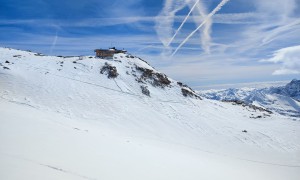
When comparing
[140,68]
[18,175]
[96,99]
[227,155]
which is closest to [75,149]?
[18,175]

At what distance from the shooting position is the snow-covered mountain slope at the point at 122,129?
419 inches

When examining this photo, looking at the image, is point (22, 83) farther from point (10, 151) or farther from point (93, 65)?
point (10, 151)

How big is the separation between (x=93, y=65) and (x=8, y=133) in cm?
4314

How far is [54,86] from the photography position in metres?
39.9

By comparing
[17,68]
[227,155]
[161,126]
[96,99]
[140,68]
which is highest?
[140,68]

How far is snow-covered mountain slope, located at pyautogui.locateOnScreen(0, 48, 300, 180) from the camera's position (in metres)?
10.6

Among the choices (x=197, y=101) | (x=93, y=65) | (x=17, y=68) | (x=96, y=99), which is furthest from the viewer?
(x=93, y=65)

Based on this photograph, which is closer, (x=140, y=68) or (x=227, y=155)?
(x=227, y=155)

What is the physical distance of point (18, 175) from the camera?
23.4 ft

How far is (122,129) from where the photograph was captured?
31969mm

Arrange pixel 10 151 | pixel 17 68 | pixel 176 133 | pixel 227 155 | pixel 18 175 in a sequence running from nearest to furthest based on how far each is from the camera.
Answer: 1. pixel 18 175
2. pixel 10 151
3. pixel 227 155
4. pixel 176 133
5. pixel 17 68

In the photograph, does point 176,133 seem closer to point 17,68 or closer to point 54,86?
point 54,86

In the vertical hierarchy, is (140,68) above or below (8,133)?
above

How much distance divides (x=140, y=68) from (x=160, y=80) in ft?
17.8
